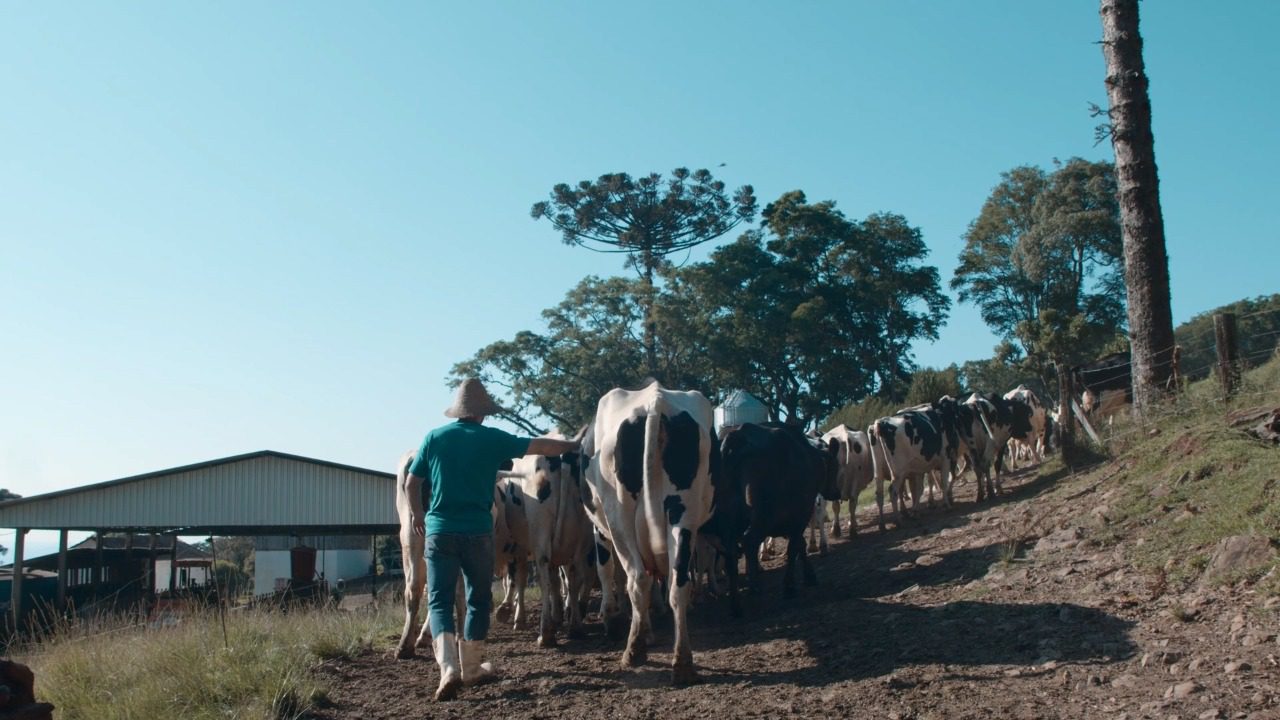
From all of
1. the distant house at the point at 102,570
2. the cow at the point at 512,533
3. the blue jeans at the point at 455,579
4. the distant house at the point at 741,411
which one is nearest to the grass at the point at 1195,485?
the blue jeans at the point at 455,579

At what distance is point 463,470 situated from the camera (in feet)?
27.8

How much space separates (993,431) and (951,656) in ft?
44.1

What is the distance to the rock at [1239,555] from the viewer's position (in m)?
8.13

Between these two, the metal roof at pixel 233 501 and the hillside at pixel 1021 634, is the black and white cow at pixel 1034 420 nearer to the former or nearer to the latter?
the hillside at pixel 1021 634

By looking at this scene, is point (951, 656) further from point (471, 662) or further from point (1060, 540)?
point (471, 662)

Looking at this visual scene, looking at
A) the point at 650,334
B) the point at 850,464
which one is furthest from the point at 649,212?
the point at 850,464

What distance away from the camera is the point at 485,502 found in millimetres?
8500

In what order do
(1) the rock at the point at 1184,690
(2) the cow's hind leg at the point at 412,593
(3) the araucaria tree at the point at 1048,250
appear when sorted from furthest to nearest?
(3) the araucaria tree at the point at 1048,250 < (2) the cow's hind leg at the point at 412,593 < (1) the rock at the point at 1184,690

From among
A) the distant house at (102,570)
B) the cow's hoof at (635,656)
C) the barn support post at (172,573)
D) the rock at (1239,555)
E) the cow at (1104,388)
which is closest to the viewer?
the rock at (1239,555)

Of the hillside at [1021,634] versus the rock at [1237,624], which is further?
the rock at [1237,624]

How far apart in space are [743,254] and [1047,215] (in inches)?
514

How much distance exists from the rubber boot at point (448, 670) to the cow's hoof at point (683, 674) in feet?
5.23

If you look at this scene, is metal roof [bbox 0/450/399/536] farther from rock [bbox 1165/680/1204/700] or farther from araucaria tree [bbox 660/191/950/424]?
rock [bbox 1165/680/1204/700]

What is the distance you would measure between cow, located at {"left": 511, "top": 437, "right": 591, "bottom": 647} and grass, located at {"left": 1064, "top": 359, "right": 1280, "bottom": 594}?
5265 millimetres
